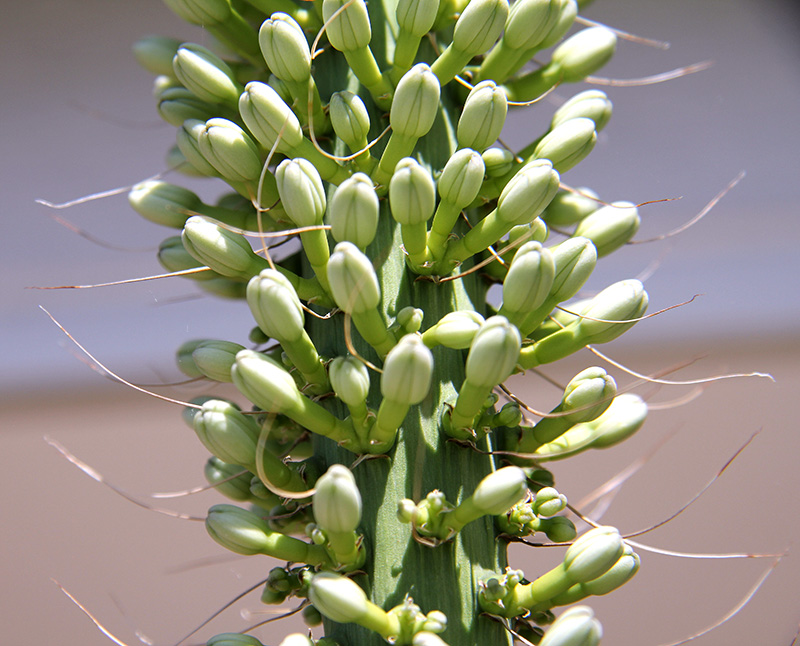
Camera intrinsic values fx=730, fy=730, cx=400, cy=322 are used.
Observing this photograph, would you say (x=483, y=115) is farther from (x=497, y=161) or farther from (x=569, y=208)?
(x=569, y=208)

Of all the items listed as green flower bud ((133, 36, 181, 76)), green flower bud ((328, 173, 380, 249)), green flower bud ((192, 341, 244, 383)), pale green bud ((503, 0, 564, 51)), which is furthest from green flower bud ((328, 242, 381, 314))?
green flower bud ((133, 36, 181, 76))

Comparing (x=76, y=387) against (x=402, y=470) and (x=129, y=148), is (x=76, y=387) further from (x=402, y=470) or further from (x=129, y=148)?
(x=402, y=470)

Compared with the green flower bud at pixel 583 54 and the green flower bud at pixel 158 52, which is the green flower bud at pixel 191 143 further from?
the green flower bud at pixel 583 54

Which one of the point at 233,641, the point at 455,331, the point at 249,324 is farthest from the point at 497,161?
the point at 249,324

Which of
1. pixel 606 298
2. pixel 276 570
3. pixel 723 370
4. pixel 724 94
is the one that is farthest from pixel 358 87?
pixel 724 94

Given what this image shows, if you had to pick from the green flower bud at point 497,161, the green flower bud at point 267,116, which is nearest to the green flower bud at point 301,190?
the green flower bud at point 267,116

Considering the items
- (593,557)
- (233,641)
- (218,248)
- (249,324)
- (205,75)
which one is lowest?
(249,324)

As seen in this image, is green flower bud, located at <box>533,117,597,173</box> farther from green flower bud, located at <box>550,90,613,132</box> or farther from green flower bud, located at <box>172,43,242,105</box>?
green flower bud, located at <box>172,43,242,105</box>
